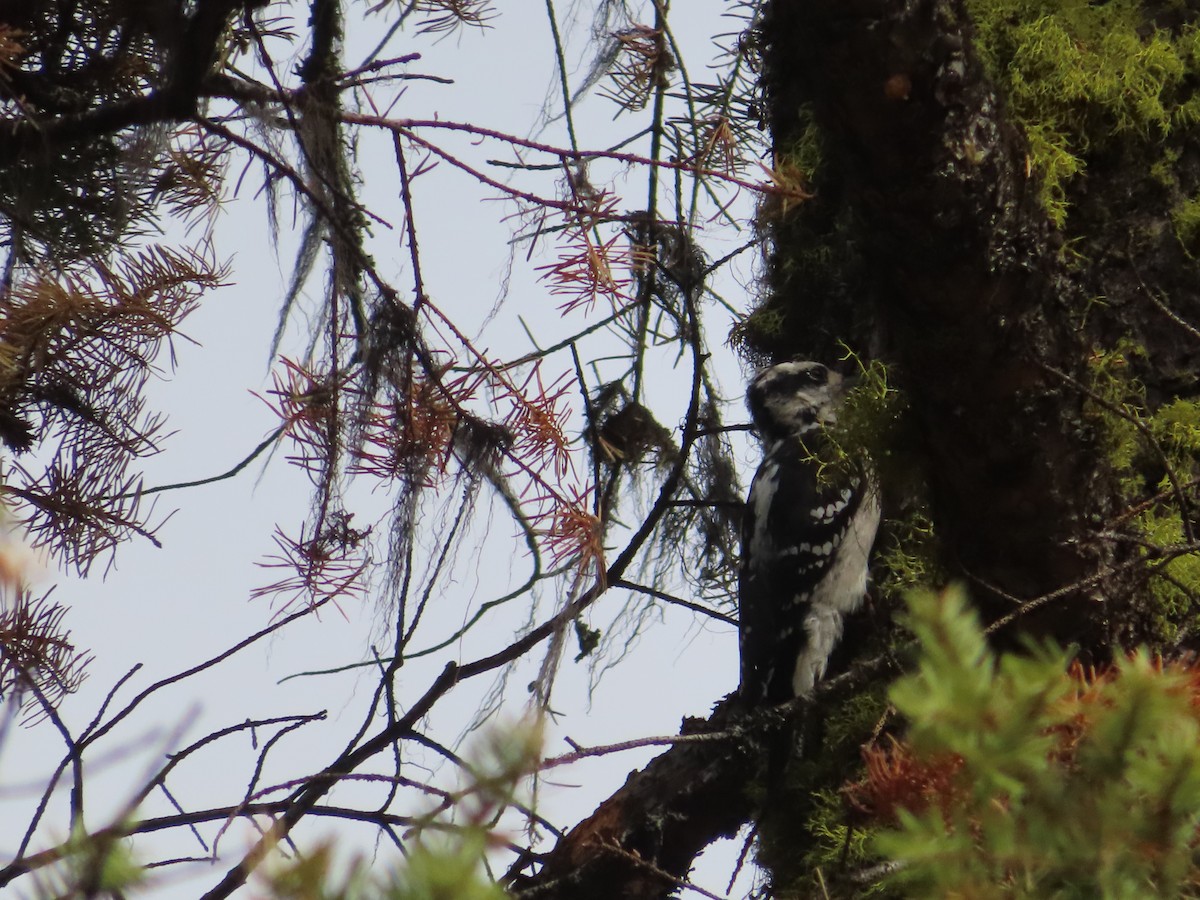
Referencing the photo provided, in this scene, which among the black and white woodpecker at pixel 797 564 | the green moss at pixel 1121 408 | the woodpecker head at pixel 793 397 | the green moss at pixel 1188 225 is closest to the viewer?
the green moss at pixel 1121 408

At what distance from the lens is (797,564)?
11.3 feet

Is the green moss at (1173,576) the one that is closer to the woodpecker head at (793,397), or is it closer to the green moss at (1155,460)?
the green moss at (1155,460)

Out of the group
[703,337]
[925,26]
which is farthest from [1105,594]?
[703,337]

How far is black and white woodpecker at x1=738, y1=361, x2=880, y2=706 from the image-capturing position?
3.33 m

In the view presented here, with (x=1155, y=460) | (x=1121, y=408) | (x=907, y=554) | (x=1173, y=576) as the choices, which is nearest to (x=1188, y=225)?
(x=1155, y=460)

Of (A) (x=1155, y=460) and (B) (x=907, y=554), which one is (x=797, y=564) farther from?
(A) (x=1155, y=460)

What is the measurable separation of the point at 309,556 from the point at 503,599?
38 centimetres

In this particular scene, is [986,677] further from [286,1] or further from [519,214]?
[286,1]

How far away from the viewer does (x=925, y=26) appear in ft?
5.68

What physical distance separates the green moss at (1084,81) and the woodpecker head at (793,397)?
0.93 meters

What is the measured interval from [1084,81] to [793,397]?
4.41 ft

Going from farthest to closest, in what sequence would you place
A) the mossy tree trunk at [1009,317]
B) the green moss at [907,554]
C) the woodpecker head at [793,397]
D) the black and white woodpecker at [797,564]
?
the woodpecker head at [793,397], the black and white woodpecker at [797,564], the green moss at [907,554], the mossy tree trunk at [1009,317]

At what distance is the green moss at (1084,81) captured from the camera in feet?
8.46

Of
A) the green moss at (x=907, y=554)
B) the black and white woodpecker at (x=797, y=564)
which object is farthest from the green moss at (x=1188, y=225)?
the black and white woodpecker at (x=797, y=564)
